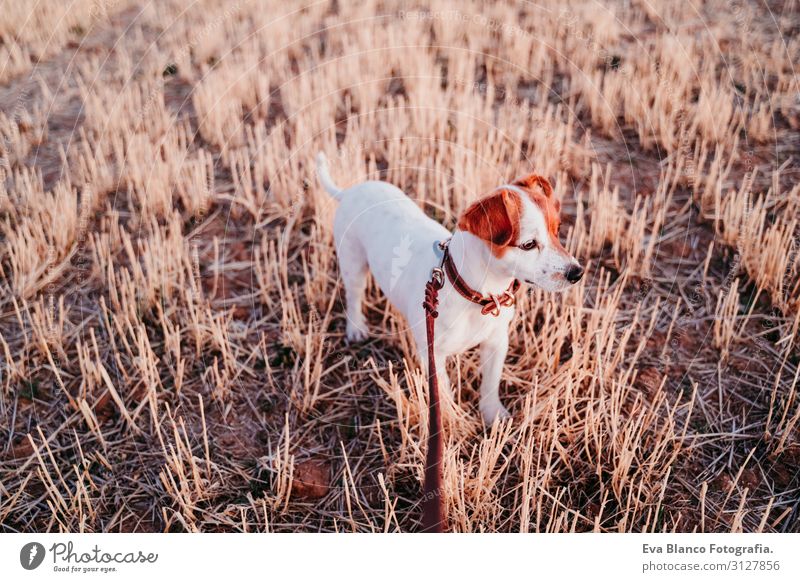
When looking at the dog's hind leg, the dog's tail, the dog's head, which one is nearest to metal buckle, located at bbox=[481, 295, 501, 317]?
the dog's head

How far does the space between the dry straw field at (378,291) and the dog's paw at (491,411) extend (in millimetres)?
87

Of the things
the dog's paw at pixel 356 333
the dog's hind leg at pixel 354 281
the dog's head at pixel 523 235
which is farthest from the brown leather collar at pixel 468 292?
the dog's paw at pixel 356 333

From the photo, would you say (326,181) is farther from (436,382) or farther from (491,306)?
(436,382)

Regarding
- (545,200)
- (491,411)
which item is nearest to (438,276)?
(545,200)

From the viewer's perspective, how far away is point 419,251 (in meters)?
2.66

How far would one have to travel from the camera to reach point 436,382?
216 centimetres

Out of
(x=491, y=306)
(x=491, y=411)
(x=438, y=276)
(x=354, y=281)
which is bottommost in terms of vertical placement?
(x=491, y=411)

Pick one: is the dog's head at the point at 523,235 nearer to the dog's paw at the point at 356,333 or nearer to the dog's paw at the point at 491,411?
the dog's paw at the point at 491,411

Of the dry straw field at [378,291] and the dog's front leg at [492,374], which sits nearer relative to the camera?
the dry straw field at [378,291]

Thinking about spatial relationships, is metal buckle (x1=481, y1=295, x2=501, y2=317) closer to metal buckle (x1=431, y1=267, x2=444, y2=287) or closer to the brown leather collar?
the brown leather collar

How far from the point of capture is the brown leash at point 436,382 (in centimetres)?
210

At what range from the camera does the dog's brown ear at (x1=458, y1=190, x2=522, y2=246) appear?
2061mm

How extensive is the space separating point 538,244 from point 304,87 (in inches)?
172

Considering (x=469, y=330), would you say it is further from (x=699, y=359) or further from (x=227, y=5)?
(x=227, y=5)
